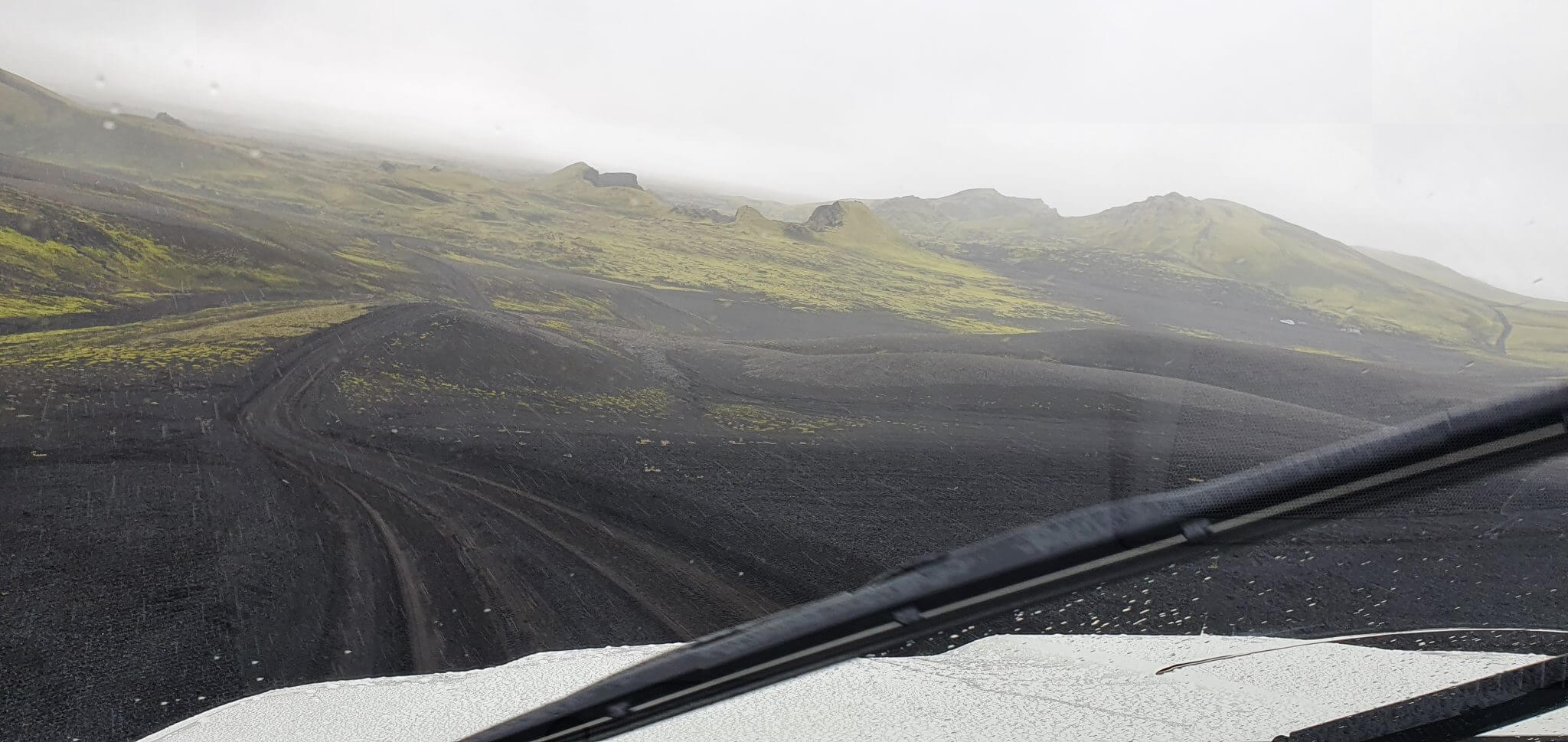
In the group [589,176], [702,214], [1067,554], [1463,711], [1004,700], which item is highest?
[589,176]

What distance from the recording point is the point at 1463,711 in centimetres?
140

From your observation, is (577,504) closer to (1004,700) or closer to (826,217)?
(1004,700)

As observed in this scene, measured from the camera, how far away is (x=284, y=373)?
227 inches

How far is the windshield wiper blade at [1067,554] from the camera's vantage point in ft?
4.66

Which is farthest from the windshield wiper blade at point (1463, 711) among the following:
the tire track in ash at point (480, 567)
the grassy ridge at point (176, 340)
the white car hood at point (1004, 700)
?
the grassy ridge at point (176, 340)

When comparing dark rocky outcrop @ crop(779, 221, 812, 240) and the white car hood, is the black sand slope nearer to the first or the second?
the white car hood

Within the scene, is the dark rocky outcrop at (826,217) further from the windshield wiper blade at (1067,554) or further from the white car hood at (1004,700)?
the windshield wiper blade at (1067,554)

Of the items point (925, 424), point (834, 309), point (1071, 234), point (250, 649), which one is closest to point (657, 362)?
point (925, 424)

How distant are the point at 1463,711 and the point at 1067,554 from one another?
0.67m

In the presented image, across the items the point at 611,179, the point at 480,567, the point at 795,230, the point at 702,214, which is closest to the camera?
the point at 480,567

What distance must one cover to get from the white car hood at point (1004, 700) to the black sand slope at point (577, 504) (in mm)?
153

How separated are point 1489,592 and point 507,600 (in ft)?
11.7

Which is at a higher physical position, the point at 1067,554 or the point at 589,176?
the point at 589,176

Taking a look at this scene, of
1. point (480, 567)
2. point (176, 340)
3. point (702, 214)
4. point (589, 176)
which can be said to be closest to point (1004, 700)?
point (480, 567)
